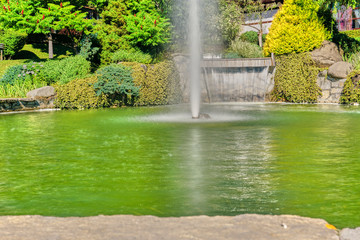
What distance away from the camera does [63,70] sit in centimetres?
2473

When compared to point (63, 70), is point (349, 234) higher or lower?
lower

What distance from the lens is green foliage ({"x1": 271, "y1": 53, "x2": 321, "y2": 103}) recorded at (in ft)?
82.8

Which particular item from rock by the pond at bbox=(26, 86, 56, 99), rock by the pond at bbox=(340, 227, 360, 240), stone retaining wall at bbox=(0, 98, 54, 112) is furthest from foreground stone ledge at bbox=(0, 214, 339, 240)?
rock by the pond at bbox=(26, 86, 56, 99)

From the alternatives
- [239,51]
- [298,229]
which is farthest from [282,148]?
[239,51]

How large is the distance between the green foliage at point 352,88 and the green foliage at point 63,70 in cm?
1318

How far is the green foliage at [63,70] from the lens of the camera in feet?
79.8

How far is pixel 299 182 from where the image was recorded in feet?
22.0

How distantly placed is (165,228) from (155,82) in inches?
812

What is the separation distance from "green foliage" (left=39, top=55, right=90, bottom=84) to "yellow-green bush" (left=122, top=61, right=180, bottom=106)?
2.45 m

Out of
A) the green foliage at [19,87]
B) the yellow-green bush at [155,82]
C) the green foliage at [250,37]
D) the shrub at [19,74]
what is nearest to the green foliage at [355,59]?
the yellow-green bush at [155,82]

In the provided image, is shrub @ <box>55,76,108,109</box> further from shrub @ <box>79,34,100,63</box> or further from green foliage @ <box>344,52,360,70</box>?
green foliage @ <box>344,52,360,70</box>

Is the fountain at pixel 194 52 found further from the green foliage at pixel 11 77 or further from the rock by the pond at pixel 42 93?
the green foliage at pixel 11 77

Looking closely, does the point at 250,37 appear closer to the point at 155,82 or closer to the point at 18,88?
the point at 155,82

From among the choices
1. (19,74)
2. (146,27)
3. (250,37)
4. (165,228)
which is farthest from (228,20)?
(165,228)
